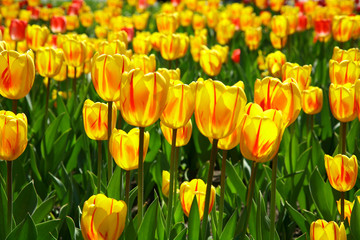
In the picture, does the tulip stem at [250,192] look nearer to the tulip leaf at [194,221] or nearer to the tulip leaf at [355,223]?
the tulip leaf at [194,221]

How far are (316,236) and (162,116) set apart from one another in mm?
568

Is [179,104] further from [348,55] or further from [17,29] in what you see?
[17,29]

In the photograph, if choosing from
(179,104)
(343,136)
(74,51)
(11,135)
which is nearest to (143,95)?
(179,104)

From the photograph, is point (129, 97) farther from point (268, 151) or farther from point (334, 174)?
point (334, 174)

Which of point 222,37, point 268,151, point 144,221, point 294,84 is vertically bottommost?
point 222,37

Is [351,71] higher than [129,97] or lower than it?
lower

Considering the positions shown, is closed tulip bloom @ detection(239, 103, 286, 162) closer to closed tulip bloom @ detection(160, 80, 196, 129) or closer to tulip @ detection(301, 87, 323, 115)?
closed tulip bloom @ detection(160, 80, 196, 129)

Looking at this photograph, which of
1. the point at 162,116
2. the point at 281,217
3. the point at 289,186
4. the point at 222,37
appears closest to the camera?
the point at 162,116

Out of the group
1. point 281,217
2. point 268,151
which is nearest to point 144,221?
point 268,151

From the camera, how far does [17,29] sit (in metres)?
4.23

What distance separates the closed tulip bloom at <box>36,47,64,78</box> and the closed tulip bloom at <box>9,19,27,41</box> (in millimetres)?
1284

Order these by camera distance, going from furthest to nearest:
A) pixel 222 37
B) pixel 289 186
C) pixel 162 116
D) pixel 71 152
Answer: pixel 222 37, pixel 71 152, pixel 289 186, pixel 162 116

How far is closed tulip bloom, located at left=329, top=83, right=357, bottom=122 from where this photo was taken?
214cm

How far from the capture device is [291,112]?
68.7 inches
